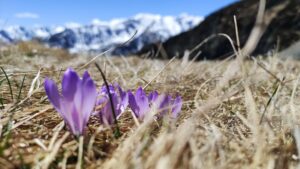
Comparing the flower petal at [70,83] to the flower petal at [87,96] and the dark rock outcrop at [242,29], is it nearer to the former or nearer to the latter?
the flower petal at [87,96]

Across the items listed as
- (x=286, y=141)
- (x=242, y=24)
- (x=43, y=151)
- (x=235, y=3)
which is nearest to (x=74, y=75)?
(x=43, y=151)

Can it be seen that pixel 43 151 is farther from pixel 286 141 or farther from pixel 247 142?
pixel 286 141

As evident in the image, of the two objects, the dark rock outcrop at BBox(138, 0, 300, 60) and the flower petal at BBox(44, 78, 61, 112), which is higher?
the flower petal at BBox(44, 78, 61, 112)

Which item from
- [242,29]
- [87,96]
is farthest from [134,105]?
[242,29]

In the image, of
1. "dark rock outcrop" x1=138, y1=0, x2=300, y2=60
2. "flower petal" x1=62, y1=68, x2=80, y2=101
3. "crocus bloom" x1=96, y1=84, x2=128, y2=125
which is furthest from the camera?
"dark rock outcrop" x1=138, y1=0, x2=300, y2=60

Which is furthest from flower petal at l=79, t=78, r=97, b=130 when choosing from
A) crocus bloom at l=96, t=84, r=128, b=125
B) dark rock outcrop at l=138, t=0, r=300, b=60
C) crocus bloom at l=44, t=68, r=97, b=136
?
dark rock outcrop at l=138, t=0, r=300, b=60

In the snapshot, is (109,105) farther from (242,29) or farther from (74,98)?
(242,29)

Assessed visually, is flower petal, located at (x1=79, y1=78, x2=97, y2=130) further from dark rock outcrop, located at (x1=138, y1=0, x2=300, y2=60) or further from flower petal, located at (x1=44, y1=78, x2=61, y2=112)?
dark rock outcrop, located at (x1=138, y1=0, x2=300, y2=60)

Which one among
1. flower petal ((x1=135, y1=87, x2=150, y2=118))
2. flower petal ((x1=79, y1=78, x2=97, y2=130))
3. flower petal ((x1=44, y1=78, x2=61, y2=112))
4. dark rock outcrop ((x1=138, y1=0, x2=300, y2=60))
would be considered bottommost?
dark rock outcrop ((x1=138, y1=0, x2=300, y2=60))
